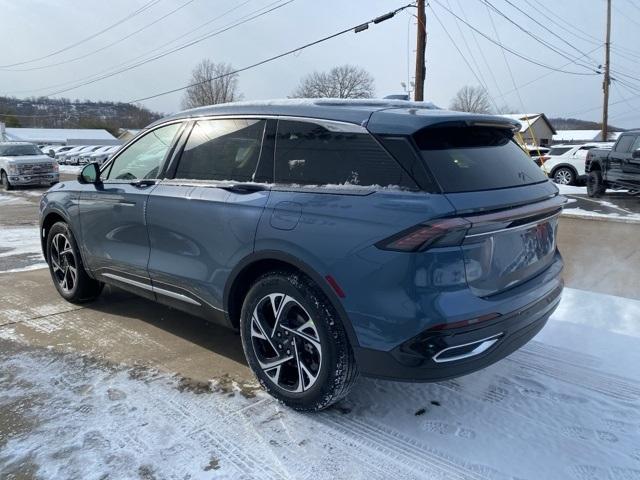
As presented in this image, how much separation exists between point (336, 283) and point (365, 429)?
0.91 meters

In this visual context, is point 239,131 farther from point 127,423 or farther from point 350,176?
point 127,423

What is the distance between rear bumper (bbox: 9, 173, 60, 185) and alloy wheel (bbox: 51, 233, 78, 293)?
16.7m

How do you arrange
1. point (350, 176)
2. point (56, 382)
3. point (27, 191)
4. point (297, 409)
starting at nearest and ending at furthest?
point (350, 176) → point (297, 409) → point (56, 382) → point (27, 191)

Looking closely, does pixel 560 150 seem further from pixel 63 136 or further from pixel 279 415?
pixel 63 136

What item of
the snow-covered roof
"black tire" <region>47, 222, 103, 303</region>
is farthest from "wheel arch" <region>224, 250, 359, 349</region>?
the snow-covered roof

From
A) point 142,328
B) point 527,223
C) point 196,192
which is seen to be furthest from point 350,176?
point 142,328

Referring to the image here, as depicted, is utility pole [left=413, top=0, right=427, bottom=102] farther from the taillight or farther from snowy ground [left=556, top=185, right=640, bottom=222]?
the taillight

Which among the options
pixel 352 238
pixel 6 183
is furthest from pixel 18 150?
pixel 352 238

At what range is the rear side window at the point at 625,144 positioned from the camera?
13.1 metres

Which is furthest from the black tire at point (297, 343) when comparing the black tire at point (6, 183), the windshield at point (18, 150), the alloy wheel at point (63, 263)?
the windshield at point (18, 150)

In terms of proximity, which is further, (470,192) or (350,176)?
(350,176)

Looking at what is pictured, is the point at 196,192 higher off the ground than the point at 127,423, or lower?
higher

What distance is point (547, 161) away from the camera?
1947 centimetres

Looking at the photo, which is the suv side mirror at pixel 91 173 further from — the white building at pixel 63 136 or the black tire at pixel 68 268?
the white building at pixel 63 136
